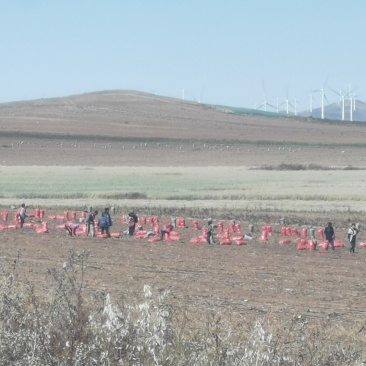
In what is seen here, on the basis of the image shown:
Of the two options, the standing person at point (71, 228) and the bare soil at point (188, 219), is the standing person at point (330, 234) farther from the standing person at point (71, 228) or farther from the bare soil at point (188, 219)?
the standing person at point (71, 228)

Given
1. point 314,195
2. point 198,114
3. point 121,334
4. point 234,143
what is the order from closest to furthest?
point 121,334
point 314,195
point 234,143
point 198,114

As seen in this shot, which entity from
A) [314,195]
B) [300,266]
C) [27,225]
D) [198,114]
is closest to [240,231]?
[27,225]

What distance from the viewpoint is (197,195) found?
4781 centimetres

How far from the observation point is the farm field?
16.3 meters

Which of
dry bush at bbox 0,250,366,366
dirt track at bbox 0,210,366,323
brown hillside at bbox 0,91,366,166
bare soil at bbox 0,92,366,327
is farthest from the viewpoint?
brown hillside at bbox 0,91,366,166

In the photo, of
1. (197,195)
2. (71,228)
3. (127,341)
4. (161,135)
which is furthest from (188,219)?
(161,135)

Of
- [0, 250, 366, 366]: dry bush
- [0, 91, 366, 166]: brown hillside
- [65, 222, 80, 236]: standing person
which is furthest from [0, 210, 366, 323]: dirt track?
[0, 91, 366, 166]: brown hillside

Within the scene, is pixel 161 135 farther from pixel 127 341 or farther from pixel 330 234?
pixel 127 341

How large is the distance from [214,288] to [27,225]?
53.9 feet

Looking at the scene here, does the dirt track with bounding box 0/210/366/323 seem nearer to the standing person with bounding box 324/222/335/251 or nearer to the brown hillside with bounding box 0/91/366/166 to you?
the standing person with bounding box 324/222/335/251

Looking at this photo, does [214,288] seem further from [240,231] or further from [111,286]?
[240,231]

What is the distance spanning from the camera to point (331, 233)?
81.1 ft

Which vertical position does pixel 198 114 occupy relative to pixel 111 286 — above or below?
above

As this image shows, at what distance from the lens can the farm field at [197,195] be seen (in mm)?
16312
